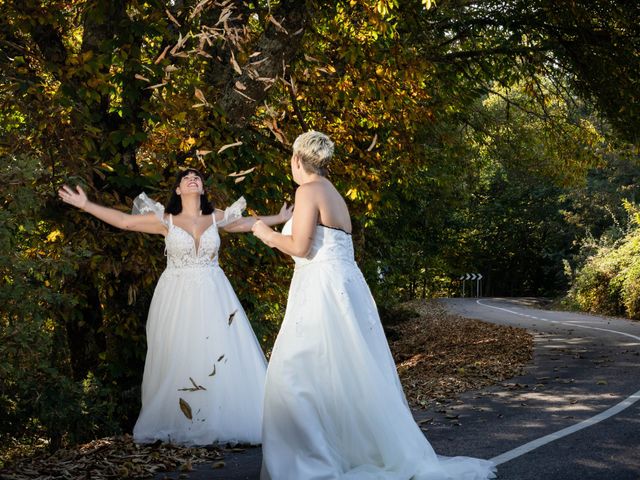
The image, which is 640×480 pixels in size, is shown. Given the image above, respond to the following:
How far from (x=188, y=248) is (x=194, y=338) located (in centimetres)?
84

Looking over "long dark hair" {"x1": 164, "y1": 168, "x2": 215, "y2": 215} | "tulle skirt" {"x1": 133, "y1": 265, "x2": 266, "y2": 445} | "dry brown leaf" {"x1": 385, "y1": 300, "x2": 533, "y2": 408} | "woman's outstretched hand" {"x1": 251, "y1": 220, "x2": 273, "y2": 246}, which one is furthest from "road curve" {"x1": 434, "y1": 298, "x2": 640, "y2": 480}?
"long dark hair" {"x1": 164, "y1": 168, "x2": 215, "y2": 215}

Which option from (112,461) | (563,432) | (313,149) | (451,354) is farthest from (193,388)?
(451,354)

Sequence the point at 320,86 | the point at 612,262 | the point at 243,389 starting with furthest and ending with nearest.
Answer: the point at 612,262
the point at 320,86
the point at 243,389

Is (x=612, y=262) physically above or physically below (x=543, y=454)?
above

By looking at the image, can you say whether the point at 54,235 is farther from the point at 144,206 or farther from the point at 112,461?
the point at 112,461

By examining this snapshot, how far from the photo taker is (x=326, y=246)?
6.08m

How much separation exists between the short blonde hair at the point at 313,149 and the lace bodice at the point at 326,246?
436mm

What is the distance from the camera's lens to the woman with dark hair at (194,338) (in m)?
7.88

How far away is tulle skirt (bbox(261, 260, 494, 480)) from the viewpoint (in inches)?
228

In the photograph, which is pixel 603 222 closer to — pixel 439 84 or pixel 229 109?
pixel 439 84

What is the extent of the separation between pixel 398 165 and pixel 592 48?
3.87 meters

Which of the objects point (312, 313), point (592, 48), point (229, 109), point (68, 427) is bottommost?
point (68, 427)

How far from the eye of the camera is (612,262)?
3291 centimetres

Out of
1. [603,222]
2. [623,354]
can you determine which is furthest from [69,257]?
[603,222]
